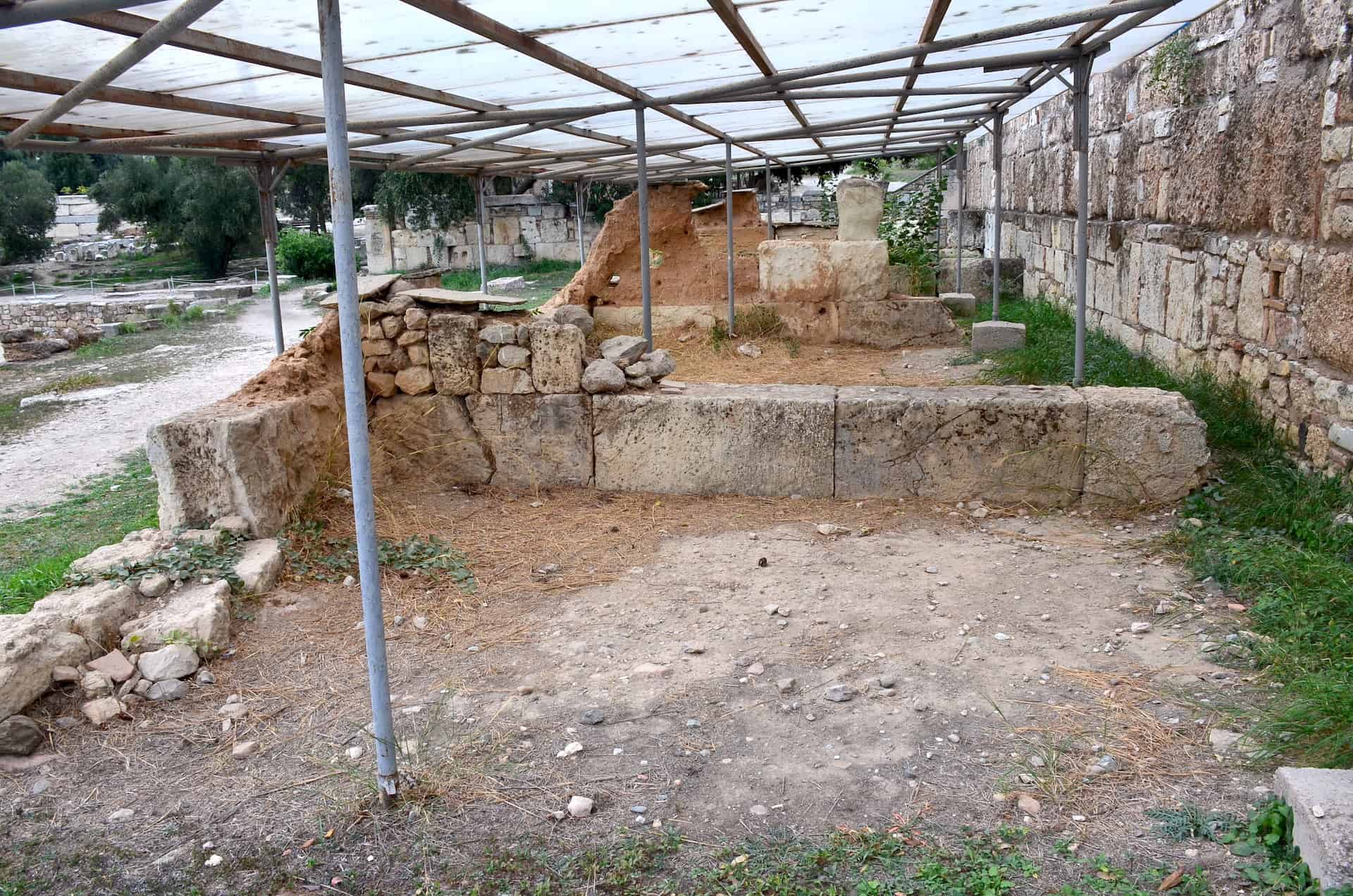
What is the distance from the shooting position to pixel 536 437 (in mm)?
6012

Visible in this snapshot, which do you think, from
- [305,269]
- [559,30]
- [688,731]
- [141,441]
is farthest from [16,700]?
[305,269]

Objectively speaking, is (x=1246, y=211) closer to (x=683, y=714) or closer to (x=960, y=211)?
(x=683, y=714)

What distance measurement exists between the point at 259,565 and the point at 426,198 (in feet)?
77.7

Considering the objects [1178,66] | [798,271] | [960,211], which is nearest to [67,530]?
[798,271]

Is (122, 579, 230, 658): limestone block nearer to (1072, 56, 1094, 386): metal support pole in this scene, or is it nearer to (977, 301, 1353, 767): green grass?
(977, 301, 1353, 767): green grass

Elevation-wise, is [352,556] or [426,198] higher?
[426,198]

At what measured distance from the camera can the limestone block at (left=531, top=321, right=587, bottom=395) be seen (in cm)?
586

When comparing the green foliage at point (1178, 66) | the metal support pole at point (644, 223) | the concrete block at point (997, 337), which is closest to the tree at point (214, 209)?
the metal support pole at point (644, 223)

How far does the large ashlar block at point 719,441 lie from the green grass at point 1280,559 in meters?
1.95

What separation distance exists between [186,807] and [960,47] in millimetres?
4864

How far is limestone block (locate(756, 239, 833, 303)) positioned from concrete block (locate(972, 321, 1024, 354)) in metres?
1.63

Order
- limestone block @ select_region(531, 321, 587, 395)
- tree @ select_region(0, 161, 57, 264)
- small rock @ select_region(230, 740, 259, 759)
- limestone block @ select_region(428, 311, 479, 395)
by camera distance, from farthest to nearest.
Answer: tree @ select_region(0, 161, 57, 264) < limestone block @ select_region(428, 311, 479, 395) < limestone block @ select_region(531, 321, 587, 395) < small rock @ select_region(230, 740, 259, 759)

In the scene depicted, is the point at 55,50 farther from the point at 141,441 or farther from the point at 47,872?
the point at 141,441

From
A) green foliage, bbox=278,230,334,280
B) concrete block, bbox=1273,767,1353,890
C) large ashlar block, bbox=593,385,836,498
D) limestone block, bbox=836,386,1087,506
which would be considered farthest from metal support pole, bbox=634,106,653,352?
green foliage, bbox=278,230,334,280
